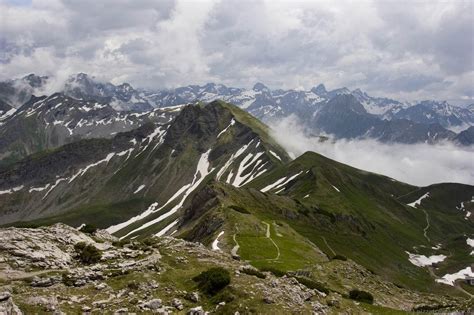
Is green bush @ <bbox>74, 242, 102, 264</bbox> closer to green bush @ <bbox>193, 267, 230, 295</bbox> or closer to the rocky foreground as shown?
the rocky foreground

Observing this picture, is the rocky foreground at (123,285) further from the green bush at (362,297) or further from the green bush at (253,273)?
the green bush at (362,297)

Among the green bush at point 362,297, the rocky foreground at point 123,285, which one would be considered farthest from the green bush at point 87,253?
the green bush at point 362,297

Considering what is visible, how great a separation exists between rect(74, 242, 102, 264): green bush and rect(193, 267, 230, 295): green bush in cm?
1461

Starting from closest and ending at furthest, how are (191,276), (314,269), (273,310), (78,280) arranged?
(273,310)
(78,280)
(191,276)
(314,269)

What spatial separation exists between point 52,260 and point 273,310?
26676 mm

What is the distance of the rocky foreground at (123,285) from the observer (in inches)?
1695

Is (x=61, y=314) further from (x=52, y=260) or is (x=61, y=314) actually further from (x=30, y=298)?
(x=52, y=260)

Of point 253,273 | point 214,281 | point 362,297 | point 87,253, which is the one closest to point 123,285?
point 214,281

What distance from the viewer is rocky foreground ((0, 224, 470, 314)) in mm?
43062

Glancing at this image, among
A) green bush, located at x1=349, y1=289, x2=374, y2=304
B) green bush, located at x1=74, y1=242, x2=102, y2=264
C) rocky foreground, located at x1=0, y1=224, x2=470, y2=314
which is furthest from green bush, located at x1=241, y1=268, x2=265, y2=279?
green bush, located at x1=349, y1=289, x2=374, y2=304

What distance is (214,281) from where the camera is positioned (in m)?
48.0

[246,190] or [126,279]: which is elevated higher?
[246,190]

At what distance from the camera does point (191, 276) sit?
173 ft

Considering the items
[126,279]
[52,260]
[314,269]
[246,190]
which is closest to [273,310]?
[126,279]
